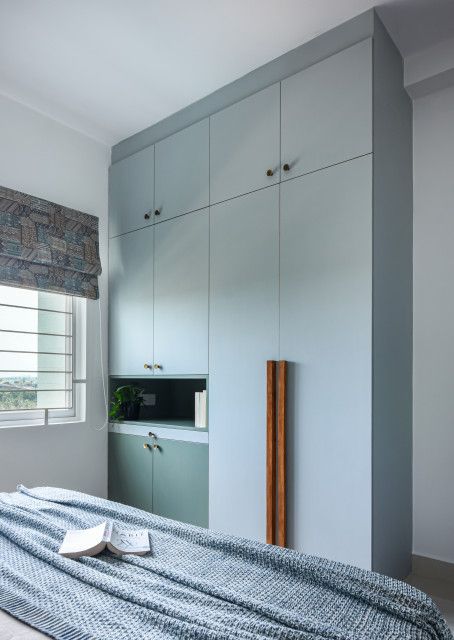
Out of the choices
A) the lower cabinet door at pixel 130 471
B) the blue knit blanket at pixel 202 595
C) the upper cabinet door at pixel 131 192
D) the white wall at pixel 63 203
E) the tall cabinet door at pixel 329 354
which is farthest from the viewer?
the upper cabinet door at pixel 131 192

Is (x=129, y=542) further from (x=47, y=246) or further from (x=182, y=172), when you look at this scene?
(x=182, y=172)

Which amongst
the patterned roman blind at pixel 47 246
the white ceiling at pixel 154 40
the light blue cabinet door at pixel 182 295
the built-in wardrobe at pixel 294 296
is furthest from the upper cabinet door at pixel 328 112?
the patterned roman blind at pixel 47 246

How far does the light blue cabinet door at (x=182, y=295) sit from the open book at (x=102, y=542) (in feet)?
4.46

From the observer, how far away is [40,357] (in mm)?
3125

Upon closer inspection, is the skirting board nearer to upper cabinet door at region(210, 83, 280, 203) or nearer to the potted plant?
the potted plant

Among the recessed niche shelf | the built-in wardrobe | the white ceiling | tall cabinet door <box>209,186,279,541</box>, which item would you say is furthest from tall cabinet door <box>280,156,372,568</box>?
the recessed niche shelf

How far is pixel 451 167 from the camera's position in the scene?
2.61 meters

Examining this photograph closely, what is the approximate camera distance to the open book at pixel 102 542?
1409 mm

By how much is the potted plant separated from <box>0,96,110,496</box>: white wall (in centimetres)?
14

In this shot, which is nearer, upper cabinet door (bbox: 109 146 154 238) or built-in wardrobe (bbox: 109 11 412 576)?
built-in wardrobe (bbox: 109 11 412 576)

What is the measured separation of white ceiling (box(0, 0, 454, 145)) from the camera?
226cm

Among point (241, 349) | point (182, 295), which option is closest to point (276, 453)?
point (241, 349)

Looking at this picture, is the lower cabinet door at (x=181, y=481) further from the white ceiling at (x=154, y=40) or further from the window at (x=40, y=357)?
the white ceiling at (x=154, y=40)

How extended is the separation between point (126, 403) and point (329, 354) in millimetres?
1593
